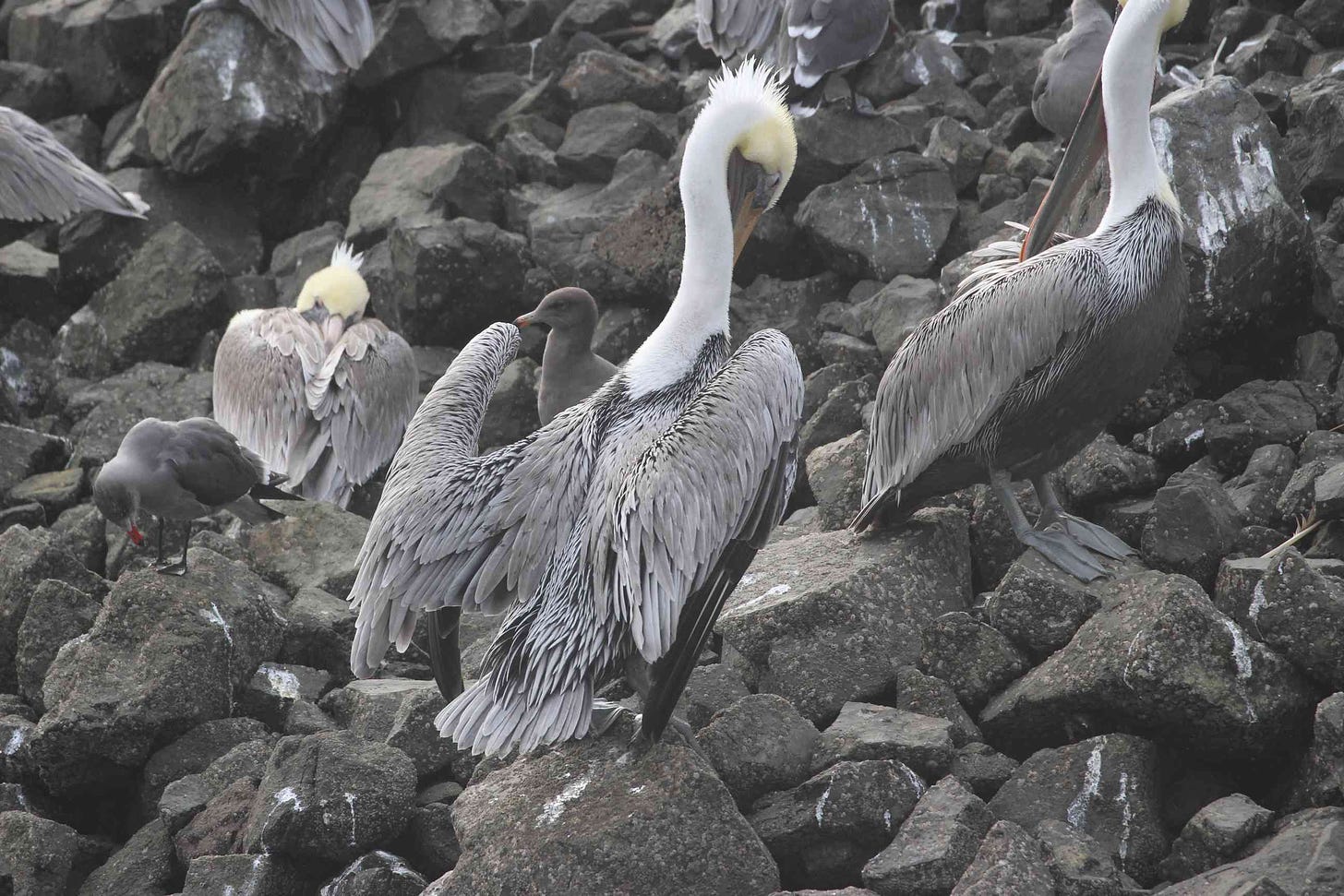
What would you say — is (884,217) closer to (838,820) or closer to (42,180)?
(838,820)

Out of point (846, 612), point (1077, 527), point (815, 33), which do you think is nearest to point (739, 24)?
point (815, 33)

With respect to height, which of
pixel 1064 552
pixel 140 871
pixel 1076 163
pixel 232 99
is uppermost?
pixel 232 99

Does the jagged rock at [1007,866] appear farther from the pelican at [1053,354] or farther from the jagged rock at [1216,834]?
the pelican at [1053,354]

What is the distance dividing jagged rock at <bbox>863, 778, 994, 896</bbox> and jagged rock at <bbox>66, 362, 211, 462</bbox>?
5420 mm

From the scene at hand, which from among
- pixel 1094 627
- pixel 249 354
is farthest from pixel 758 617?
pixel 249 354

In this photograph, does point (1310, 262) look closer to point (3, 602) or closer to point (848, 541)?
point (848, 541)

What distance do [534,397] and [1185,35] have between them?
459 cm

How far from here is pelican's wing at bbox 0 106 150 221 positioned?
28.3ft

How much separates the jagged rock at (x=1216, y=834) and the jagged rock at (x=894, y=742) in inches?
25.6

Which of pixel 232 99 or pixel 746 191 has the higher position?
pixel 232 99

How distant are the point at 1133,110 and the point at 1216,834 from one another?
2.60m

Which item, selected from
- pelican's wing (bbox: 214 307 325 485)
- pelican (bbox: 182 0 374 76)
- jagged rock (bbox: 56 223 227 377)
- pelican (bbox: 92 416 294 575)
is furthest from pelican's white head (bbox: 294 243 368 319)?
pelican (bbox: 182 0 374 76)

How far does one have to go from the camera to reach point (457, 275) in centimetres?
813

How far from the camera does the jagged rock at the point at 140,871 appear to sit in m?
4.61
